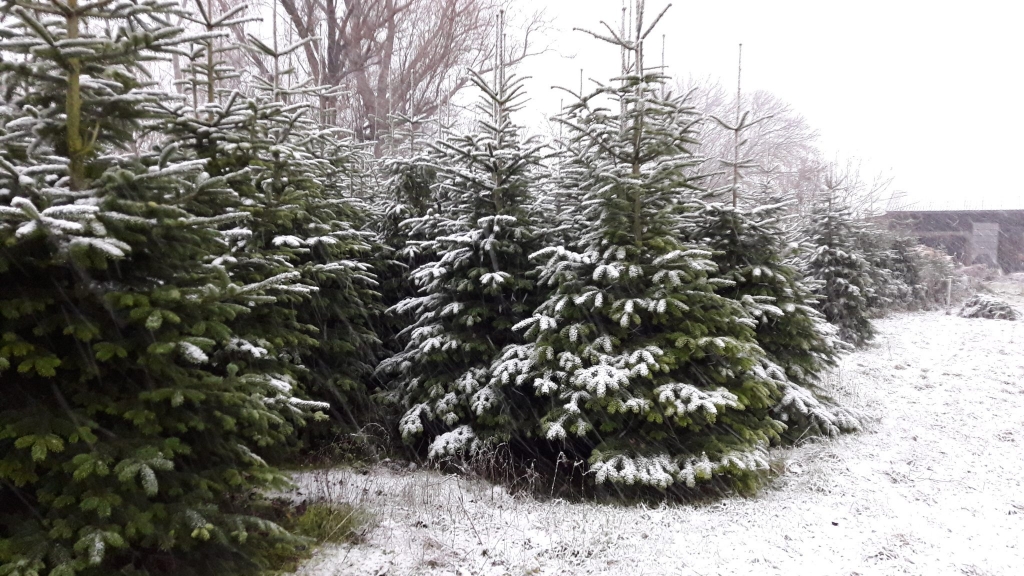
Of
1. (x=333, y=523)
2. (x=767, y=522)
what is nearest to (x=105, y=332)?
(x=333, y=523)

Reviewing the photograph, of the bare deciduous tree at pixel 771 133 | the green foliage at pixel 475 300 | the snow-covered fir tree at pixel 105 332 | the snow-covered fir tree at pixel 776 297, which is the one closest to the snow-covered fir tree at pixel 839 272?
the snow-covered fir tree at pixel 776 297

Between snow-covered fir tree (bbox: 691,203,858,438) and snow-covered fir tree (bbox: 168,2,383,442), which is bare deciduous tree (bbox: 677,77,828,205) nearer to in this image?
snow-covered fir tree (bbox: 691,203,858,438)

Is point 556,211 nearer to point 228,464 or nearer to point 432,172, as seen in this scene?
point 432,172

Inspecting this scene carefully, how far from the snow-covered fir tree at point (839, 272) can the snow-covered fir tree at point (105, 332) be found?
12509mm

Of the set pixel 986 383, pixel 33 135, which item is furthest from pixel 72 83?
pixel 986 383

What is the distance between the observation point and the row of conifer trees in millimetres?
3057

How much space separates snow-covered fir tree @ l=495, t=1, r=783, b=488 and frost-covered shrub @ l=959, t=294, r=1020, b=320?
16272mm

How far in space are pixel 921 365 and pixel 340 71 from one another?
51.4 ft

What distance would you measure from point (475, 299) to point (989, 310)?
1863 cm

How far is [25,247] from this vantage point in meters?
3.00

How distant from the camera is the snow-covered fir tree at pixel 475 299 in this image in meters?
6.35

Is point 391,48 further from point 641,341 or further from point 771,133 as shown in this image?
point 771,133

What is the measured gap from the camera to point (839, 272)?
518 inches

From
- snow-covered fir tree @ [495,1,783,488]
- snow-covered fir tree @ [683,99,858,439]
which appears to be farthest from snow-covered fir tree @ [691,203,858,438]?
snow-covered fir tree @ [495,1,783,488]
